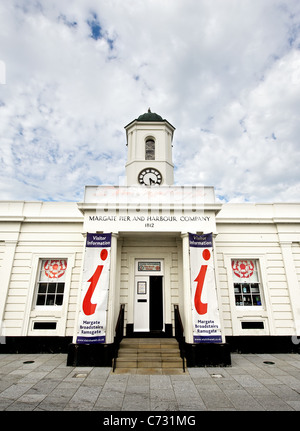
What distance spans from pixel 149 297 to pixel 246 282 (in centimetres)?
359

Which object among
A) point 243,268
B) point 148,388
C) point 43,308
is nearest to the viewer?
point 148,388

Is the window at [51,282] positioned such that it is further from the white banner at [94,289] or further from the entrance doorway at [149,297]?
the entrance doorway at [149,297]

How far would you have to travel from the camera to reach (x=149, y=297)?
25.4ft

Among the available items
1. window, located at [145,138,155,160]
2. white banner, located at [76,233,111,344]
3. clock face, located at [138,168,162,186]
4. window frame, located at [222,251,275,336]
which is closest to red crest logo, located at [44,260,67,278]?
white banner, located at [76,233,111,344]

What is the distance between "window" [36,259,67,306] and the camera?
25.4 ft

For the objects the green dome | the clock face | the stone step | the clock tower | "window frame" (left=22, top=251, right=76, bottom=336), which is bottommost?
the stone step

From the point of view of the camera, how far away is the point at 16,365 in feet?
19.3

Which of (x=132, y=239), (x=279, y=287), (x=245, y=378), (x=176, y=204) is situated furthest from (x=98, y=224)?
(x=279, y=287)

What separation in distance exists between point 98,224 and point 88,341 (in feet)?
10.8

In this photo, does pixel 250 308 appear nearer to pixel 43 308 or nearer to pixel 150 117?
pixel 43 308

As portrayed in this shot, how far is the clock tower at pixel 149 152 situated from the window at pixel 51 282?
4.80 m

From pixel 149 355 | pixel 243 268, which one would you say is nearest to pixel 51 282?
pixel 149 355

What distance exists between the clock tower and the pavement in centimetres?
735

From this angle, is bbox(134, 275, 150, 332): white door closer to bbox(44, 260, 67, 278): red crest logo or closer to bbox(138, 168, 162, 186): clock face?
bbox(44, 260, 67, 278): red crest logo
